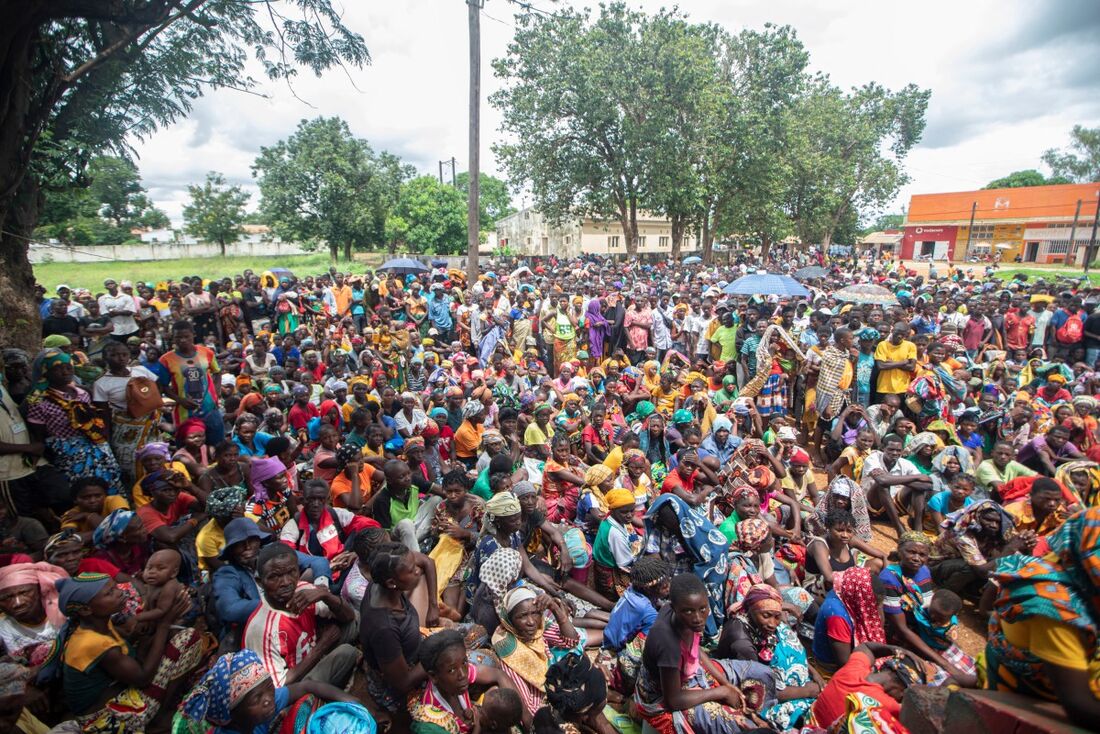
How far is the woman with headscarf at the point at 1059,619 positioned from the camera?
138cm

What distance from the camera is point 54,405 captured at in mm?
4195

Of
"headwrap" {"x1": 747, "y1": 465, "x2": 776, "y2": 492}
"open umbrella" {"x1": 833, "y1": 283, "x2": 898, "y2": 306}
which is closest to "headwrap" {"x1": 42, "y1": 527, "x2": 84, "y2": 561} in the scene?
"headwrap" {"x1": 747, "y1": 465, "x2": 776, "y2": 492}

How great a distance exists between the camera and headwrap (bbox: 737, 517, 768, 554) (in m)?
4.09

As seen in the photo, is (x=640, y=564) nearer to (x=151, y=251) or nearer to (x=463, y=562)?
(x=463, y=562)

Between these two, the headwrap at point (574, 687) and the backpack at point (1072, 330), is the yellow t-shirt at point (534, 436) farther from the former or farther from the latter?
the backpack at point (1072, 330)

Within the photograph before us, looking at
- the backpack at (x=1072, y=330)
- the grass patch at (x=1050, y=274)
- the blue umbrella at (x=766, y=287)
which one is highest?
the grass patch at (x=1050, y=274)

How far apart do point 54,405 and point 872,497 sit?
7.31 meters

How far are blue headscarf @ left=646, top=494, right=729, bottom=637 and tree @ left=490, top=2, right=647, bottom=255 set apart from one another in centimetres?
2063

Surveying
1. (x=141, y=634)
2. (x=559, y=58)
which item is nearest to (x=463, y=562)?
(x=141, y=634)

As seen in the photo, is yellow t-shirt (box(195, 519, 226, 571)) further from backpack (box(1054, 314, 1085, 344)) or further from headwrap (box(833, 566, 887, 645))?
backpack (box(1054, 314, 1085, 344))

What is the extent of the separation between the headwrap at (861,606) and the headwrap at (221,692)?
10.7ft

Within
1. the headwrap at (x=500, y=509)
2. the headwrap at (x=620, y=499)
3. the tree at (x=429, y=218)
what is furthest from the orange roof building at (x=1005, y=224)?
the headwrap at (x=500, y=509)

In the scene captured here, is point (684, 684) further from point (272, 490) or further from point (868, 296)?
point (868, 296)

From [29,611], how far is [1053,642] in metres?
4.24
